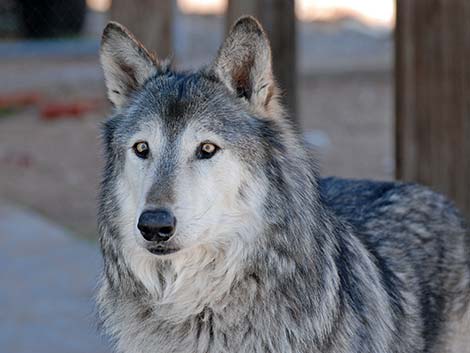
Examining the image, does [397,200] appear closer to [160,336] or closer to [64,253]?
[160,336]

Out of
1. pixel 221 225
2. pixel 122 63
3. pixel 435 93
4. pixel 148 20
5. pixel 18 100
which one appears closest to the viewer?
pixel 221 225

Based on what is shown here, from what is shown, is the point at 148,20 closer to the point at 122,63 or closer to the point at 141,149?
the point at 122,63

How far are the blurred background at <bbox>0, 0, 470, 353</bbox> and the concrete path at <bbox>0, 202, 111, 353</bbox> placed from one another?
1 cm

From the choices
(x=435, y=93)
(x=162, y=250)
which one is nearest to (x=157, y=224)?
(x=162, y=250)

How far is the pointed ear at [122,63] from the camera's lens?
496 centimetres

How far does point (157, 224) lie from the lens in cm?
441

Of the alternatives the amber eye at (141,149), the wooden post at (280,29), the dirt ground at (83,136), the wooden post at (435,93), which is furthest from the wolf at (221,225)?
the dirt ground at (83,136)

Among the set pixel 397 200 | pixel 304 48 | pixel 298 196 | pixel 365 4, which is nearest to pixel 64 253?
pixel 397 200

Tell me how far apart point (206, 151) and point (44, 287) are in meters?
3.85

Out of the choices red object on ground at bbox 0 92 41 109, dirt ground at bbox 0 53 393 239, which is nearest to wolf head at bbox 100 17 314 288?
dirt ground at bbox 0 53 393 239

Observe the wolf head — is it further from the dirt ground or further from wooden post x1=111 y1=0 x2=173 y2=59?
the dirt ground

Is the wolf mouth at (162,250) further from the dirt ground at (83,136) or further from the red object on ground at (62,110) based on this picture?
the red object on ground at (62,110)

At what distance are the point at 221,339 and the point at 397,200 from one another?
1.34 meters

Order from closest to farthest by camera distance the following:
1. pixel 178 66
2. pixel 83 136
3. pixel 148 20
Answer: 1. pixel 148 20
2. pixel 178 66
3. pixel 83 136
